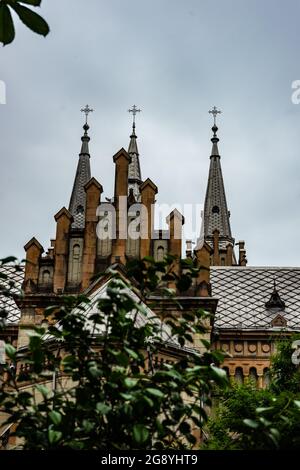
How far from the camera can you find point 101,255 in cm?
2173

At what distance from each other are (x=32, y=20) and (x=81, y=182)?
141 ft

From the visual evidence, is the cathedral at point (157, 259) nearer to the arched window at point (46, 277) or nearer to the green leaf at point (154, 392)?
the arched window at point (46, 277)

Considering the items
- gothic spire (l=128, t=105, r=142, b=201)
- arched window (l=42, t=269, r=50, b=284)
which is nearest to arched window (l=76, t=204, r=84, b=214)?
gothic spire (l=128, t=105, r=142, b=201)

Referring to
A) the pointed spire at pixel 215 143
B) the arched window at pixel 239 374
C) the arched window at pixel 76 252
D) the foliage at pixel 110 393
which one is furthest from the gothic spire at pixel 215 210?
the foliage at pixel 110 393

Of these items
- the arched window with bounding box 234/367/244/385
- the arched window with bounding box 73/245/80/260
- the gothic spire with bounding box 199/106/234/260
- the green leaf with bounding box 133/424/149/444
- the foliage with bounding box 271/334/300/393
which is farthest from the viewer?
the gothic spire with bounding box 199/106/234/260

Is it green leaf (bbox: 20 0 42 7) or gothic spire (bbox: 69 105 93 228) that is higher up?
gothic spire (bbox: 69 105 93 228)

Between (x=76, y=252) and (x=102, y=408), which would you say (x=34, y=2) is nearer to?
(x=102, y=408)

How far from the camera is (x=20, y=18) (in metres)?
3.70

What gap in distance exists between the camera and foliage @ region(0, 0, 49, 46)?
3.70 m

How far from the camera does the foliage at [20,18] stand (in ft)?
12.1

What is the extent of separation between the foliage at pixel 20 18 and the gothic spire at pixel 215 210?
40.9 m

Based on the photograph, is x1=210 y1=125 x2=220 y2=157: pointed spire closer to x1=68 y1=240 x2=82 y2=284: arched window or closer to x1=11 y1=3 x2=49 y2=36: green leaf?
x1=68 y1=240 x2=82 y2=284: arched window

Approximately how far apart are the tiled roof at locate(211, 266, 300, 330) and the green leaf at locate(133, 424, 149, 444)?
728 inches

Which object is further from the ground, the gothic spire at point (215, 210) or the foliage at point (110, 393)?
the gothic spire at point (215, 210)
